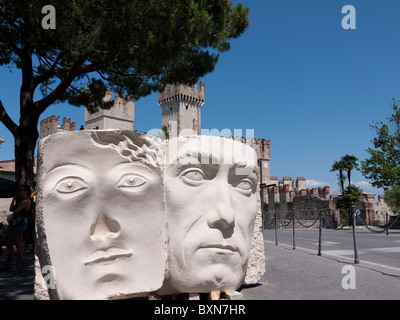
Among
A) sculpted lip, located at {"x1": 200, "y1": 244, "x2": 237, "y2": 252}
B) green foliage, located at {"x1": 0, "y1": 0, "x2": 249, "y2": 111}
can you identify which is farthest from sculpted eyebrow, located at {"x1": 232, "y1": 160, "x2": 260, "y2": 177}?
green foliage, located at {"x1": 0, "y1": 0, "x2": 249, "y2": 111}

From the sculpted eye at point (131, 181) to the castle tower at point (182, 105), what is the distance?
3890 centimetres

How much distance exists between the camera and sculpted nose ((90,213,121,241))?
305cm

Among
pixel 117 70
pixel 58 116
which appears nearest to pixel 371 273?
pixel 117 70

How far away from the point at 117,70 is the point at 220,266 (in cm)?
802

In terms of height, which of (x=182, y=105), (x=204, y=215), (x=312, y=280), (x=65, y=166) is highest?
(x=182, y=105)

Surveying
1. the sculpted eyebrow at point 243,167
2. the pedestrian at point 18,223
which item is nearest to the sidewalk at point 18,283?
the pedestrian at point 18,223

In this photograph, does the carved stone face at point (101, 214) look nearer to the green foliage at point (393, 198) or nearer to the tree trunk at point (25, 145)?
the tree trunk at point (25, 145)

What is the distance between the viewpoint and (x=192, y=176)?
3.30 meters

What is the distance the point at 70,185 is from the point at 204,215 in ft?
3.97

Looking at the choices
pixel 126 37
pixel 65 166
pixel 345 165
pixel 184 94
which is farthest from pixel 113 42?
pixel 184 94

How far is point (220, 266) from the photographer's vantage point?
3299mm

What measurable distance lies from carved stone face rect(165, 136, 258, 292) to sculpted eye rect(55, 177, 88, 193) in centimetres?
75

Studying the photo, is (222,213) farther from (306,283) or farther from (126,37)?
(126,37)

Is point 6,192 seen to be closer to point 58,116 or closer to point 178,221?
point 178,221
